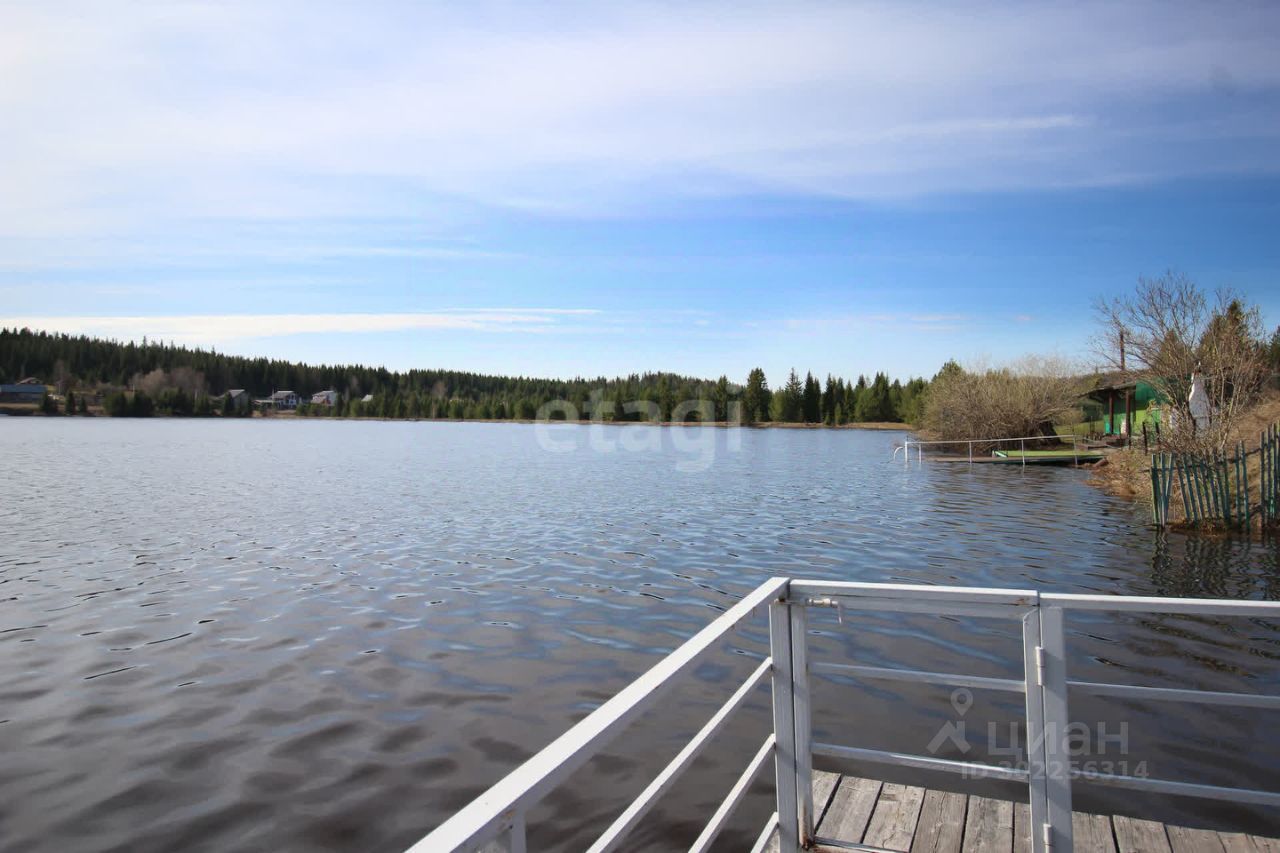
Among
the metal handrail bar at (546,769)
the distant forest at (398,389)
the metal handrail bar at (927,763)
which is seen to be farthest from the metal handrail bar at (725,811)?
the distant forest at (398,389)

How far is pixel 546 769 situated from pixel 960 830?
128 inches

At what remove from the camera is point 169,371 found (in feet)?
518

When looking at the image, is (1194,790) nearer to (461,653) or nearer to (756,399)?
(461,653)

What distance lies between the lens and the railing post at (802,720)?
124 inches

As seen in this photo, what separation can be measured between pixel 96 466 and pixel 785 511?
91.6ft

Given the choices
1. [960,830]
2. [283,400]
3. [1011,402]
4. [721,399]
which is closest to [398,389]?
[283,400]

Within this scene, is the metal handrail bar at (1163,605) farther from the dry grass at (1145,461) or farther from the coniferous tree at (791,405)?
the coniferous tree at (791,405)

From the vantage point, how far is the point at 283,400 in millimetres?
171250

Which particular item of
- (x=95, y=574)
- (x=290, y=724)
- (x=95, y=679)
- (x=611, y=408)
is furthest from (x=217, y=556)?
(x=611, y=408)

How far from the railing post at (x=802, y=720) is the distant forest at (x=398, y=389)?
3910 inches

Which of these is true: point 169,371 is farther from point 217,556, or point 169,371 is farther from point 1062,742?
point 1062,742

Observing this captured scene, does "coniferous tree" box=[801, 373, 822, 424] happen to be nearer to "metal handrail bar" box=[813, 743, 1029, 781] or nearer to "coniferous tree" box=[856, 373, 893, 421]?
"coniferous tree" box=[856, 373, 893, 421]

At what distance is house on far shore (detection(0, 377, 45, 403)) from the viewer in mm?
139375

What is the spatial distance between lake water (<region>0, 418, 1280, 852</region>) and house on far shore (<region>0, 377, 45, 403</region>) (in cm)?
14780
